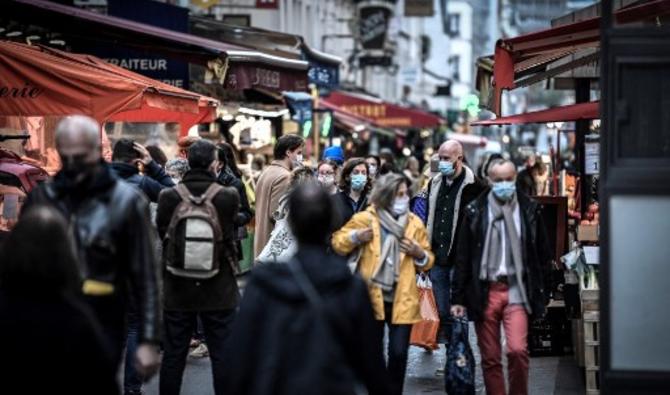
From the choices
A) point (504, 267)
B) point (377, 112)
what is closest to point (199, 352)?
point (504, 267)

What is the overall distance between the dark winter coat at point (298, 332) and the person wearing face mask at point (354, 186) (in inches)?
228

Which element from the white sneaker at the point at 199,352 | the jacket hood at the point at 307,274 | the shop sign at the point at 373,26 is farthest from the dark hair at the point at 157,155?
the shop sign at the point at 373,26

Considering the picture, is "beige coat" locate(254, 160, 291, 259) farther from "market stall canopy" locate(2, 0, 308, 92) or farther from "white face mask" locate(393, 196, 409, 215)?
"market stall canopy" locate(2, 0, 308, 92)

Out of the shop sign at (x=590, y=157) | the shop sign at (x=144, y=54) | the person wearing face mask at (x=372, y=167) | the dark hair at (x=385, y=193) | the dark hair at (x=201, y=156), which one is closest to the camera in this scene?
the dark hair at (x=201, y=156)

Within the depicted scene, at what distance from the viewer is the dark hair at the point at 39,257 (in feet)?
19.6

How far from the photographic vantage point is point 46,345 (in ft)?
19.4

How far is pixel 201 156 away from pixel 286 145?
3162 millimetres

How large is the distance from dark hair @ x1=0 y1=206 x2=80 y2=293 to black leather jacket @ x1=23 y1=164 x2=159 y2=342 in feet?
4.60

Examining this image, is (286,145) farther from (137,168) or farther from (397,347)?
(397,347)

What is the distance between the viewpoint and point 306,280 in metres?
6.43

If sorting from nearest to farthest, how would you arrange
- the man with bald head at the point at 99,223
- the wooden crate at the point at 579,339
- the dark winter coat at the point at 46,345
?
the dark winter coat at the point at 46,345 → the man with bald head at the point at 99,223 → the wooden crate at the point at 579,339

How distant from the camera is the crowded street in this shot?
6.36 m

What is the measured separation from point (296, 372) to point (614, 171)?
6.94ft

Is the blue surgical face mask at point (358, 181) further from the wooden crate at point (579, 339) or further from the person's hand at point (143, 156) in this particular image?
the wooden crate at point (579, 339)
